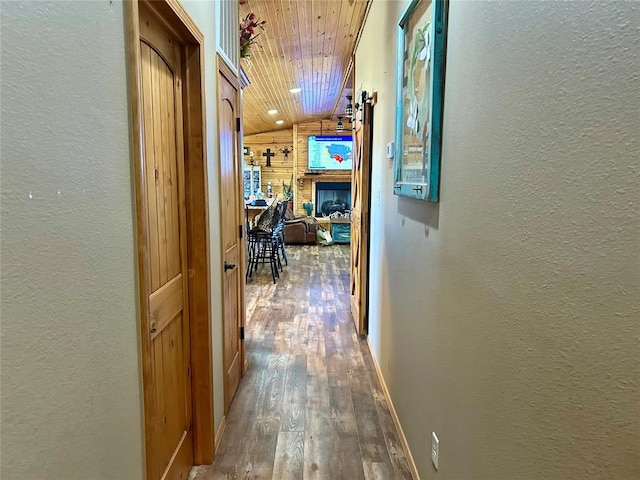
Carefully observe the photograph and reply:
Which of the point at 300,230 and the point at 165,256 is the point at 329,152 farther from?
the point at 165,256

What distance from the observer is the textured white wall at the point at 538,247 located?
2.15ft

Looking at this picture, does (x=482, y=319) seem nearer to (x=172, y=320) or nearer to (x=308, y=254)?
(x=172, y=320)

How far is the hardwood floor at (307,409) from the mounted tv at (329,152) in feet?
20.3

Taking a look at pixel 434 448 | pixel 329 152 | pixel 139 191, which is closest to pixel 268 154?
pixel 329 152

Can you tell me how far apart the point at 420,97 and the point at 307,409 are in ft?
6.27

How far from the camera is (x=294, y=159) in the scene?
10.6 metres

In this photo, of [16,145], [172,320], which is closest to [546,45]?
[16,145]

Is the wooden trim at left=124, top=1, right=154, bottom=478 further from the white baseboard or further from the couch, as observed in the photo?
the couch

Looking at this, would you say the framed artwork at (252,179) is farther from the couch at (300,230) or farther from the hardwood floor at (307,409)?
the hardwood floor at (307,409)

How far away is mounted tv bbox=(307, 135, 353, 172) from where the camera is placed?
10359 mm

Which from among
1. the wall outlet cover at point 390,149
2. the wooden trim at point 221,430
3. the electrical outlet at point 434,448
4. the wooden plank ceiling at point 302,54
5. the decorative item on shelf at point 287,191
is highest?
the wooden plank ceiling at point 302,54

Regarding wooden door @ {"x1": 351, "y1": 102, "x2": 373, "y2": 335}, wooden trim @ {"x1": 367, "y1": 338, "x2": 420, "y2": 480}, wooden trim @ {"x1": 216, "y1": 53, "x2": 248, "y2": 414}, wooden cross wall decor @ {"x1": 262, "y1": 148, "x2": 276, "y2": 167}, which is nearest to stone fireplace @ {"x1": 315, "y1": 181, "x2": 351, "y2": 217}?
wooden cross wall decor @ {"x1": 262, "y1": 148, "x2": 276, "y2": 167}

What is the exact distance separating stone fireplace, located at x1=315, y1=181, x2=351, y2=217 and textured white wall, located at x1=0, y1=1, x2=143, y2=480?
961cm

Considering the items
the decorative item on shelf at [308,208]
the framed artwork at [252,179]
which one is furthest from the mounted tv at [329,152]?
the framed artwork at [252,179]
